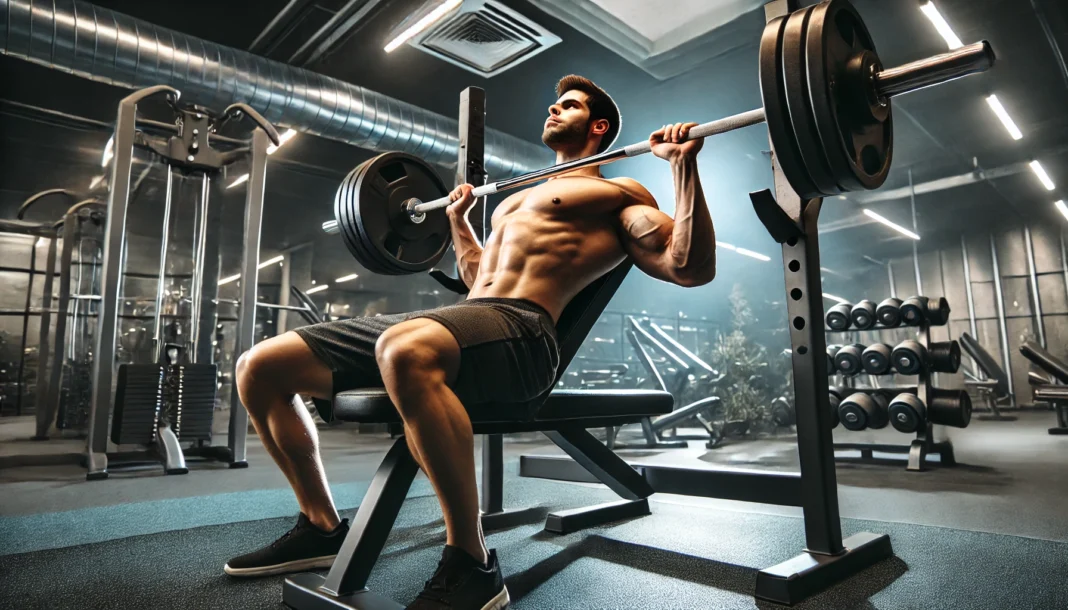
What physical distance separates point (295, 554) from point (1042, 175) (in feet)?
32.8

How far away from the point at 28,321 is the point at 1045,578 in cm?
858

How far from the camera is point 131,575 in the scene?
1.41m

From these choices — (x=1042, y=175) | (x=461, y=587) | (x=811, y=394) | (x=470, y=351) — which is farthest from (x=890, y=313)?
(x=1042, y=175)

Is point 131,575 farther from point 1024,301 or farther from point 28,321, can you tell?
point 1024,301

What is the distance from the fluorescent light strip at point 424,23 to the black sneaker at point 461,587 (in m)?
3.75

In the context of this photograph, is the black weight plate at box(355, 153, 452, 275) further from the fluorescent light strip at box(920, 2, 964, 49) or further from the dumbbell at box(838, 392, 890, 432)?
the fluorescent light strip at box(920, 2, 964, 49)

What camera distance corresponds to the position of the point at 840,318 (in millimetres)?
3760

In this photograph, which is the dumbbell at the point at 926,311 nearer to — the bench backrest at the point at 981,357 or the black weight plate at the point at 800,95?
the black weight plate at the point at 800,95

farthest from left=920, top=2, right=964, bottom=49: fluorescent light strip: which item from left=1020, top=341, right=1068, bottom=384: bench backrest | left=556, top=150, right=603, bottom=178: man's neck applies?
left=556, top=150, right=603, bottom=178: man's neck

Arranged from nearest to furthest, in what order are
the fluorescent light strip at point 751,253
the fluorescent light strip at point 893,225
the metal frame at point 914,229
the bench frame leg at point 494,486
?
the bench frame leg at point 494,486, the metal frame at point 914,229, the fluorescent light strip at point 893,225, the fluorescent light strip at point 751,253

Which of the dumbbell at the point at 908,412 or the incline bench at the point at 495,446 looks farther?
the dumbbell at the point at 908,412

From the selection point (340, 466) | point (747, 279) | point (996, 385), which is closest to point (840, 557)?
point (340, 466)

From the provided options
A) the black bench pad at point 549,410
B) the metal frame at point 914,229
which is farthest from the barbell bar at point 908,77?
the metal frame at point 914,229

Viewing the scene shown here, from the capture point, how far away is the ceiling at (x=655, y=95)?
4.52 metres
